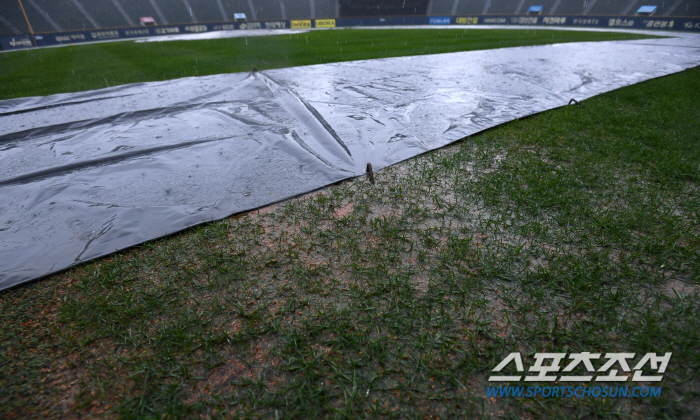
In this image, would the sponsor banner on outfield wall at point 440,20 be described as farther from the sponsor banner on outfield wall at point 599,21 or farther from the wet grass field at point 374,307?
the wet grass field at point 374,307

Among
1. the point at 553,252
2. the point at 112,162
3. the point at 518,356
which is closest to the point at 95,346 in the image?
the point at 518,356

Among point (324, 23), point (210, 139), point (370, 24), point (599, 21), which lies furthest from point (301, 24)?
point (210, 139)

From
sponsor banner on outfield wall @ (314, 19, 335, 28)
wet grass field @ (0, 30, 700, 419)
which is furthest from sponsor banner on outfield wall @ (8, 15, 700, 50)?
wet grass field @ (0, 30, 700, 419)

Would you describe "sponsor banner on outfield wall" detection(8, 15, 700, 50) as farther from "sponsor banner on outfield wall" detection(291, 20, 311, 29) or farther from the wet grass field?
the wet grass field

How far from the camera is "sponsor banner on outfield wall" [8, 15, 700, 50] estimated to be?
659 inches

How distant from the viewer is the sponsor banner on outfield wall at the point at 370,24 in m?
16.7

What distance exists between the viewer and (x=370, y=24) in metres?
22.4

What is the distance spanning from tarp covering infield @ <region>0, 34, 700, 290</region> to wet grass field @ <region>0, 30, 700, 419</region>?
0.31 m

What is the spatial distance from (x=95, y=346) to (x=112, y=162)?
1896 mm

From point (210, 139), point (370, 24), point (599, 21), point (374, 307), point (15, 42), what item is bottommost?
point (370, 24)

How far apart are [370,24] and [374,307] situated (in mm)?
25185

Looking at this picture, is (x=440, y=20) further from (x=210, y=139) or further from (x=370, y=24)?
(x=210, y=139)

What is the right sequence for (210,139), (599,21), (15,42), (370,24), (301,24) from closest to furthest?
(210,139), (15,42), (599,21), (370,24), (301,24)

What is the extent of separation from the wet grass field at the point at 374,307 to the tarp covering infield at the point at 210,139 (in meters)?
0.31
